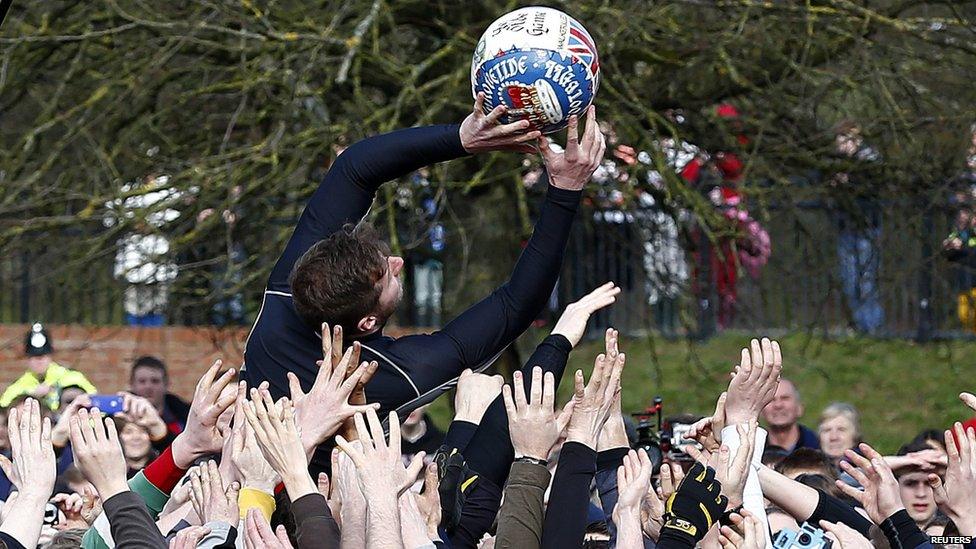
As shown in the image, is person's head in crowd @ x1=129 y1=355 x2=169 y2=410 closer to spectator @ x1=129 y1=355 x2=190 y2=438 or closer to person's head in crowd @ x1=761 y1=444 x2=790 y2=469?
spectator @ x1=129 y1=355 x2=190 y2=438

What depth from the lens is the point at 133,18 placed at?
8477 millimetres

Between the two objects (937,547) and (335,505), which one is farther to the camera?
(937,547)

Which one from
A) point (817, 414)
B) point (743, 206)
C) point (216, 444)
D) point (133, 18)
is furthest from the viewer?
point (817, 414)

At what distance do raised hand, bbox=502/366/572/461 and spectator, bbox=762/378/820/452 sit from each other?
4291mm

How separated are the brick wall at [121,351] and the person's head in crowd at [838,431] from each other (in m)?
5.13

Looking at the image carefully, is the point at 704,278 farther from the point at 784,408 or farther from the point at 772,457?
the point at 772,457

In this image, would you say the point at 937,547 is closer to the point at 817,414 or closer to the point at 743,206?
the point at 743,206

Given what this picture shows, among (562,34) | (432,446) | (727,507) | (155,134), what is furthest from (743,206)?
(727,507)

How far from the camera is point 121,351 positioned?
11867 millimetres

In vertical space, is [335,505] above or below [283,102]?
below

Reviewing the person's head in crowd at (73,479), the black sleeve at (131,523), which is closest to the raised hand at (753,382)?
the black sleeve at (131,523)

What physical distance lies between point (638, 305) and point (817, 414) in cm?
171

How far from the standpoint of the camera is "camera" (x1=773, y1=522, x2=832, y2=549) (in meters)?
4.02

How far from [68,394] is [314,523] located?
5055mm
